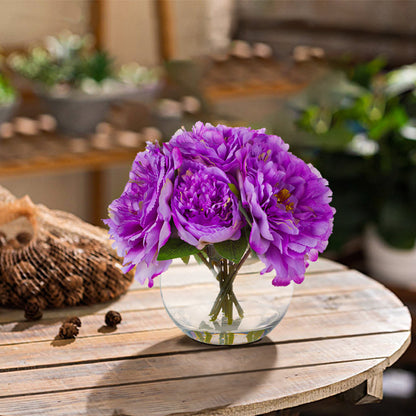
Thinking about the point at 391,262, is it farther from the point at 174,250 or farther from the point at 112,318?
the point at 174,250

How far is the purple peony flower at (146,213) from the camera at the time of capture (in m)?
0.96

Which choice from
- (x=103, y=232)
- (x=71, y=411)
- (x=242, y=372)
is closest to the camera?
(x=71, y=411)

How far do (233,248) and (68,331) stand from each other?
312 mm

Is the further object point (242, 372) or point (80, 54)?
point (80, 54)

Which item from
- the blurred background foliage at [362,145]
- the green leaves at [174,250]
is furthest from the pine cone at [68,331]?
the blurred background foliage at [362,145]

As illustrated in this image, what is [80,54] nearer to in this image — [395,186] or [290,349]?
[395,186]

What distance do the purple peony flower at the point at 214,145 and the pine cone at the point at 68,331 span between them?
33 centimetres

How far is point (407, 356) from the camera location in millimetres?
2416

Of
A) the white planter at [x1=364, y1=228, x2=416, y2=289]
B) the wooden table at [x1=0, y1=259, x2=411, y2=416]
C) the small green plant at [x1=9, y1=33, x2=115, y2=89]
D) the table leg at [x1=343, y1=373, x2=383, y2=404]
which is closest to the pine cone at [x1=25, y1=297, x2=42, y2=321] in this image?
the wooden table at [x1=0, y1=259, x2=411, y2=416]

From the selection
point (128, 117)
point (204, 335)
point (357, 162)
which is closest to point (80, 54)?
point (128, 117)

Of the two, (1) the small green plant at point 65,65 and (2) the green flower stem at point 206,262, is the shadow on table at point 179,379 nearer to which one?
(2) the green flower stem at point 206,262

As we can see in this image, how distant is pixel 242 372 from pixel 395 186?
1548mm

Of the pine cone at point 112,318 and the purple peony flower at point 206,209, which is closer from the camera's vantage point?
the purple peony flower at point 206,209

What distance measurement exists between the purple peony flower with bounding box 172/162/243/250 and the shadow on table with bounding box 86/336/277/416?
0.62ft
